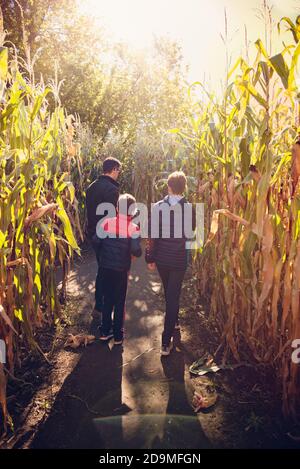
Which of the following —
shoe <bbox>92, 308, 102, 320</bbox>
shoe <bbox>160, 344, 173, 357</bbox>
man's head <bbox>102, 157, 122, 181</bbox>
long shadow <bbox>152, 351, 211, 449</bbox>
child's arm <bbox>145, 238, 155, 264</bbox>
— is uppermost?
man's head <bbox>102, 157, 122, 181</bbox>

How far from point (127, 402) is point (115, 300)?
108cm

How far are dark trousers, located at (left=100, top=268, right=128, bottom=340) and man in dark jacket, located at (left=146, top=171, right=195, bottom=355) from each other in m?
0.42

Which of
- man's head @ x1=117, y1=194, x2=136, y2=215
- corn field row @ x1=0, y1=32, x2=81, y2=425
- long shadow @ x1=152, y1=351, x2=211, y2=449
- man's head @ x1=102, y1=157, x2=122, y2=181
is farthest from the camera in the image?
man's head @ x1=102, y1=157, x2=122, y2=181

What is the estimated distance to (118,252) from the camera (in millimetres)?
3514

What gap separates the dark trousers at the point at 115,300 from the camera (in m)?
3.54

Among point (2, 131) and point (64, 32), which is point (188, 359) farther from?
point (64, 32)

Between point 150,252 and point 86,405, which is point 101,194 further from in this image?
point 86,405

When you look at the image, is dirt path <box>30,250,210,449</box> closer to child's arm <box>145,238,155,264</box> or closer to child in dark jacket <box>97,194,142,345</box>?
child in dark jacket <box>97,194,142,345</box>

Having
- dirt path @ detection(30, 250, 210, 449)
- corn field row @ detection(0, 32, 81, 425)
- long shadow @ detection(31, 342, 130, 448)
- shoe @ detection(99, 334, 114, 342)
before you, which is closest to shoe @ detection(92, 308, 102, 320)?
dirt path @ detection(30, 250, 210, 449)

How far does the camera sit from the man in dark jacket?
332cm

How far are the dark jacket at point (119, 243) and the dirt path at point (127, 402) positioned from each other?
2.54 ft

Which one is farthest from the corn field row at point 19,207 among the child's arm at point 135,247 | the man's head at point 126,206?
the child's arm at point 135,247

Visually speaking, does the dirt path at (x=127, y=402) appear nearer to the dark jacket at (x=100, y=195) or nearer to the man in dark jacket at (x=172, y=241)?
the man in dark jacket at (x=172, y=241)

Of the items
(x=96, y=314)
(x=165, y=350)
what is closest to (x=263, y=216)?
(x=165, y=350)
